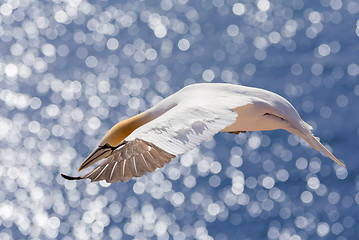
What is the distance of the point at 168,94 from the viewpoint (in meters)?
19.3

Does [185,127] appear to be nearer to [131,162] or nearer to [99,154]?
[131,162]

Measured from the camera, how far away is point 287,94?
19172mm

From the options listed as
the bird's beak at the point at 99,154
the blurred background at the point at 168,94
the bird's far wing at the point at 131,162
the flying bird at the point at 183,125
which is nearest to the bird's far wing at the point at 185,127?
the flying bird at the point at 183,125

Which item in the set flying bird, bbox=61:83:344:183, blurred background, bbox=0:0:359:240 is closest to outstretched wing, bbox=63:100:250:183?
flying bird, bbox=61:83:344:183

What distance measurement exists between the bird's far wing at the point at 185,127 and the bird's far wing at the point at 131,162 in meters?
0.35

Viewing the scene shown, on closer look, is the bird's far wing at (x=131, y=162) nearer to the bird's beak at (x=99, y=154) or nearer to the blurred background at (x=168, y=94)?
the bird's beak at (x=99, y=154)

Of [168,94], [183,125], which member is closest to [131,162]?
[183,125]

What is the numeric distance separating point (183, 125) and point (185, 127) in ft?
0.13

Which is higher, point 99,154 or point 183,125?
point 183,125

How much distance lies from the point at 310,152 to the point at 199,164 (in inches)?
103

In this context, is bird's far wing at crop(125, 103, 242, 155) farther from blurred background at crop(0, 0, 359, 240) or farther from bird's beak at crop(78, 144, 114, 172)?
blurred background at crop(0, 0, 359, 240)

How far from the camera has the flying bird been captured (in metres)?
5.40

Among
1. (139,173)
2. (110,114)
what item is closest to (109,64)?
(110,114)

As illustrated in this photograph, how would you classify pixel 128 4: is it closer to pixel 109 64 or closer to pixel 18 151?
pixel 109 64
